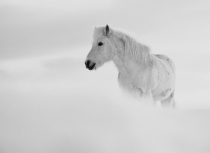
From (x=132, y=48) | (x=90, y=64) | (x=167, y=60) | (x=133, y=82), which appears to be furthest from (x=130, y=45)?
(x=167, y=60)

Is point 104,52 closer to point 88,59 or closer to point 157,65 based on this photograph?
point 88,59

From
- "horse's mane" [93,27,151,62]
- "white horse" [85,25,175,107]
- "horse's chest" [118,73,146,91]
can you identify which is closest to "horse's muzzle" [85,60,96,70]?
"white horse" [85,25,175,107]

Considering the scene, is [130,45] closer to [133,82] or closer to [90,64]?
[133,82]

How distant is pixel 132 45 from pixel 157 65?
2.54ft

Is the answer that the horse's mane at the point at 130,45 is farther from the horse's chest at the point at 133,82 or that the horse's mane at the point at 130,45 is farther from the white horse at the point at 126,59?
the horse's chest at the point at 133,82

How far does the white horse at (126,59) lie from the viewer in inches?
248

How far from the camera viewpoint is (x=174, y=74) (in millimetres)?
8188

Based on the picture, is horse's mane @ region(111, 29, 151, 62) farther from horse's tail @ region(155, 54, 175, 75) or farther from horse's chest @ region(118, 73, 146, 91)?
horse's tail @ region(155, 54, 175, 75)

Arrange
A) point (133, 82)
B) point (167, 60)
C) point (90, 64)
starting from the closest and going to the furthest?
point (90, 64)
point (133, 82)
point (167, 60)

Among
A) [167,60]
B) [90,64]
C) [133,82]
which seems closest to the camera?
[90,64]

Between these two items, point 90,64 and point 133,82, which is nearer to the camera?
point 90,64

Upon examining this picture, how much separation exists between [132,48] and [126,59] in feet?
0.87

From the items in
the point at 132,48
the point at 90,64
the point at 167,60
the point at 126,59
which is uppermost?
the point at 167,60

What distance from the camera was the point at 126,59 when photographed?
6.44 meters
